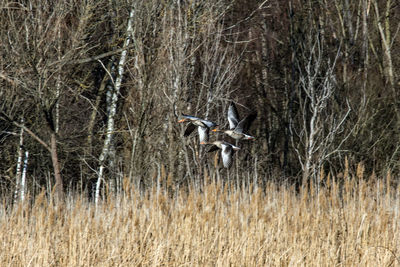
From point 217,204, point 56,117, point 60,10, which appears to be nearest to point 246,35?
point 56,117

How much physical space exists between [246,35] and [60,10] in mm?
7932

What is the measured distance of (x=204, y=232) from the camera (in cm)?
636

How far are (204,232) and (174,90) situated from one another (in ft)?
14.5

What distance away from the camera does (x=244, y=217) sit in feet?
22.1

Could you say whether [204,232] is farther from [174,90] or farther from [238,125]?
[174,90]

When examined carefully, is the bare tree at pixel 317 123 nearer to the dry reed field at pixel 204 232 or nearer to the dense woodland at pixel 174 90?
the dense woodland at pixel 174 90

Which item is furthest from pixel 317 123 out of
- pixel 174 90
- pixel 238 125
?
pixel 238 125

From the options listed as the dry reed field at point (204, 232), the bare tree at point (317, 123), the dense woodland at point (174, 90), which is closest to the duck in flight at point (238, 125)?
the dense woodland at point (174, 90)

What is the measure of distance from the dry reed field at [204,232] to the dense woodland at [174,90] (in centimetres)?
46

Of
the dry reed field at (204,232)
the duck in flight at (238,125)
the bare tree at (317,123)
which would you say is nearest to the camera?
the dry reed field at (204,232)

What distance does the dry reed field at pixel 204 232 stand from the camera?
6.04 metres

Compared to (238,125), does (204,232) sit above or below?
below

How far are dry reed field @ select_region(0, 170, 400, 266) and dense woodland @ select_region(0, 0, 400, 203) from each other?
46cm

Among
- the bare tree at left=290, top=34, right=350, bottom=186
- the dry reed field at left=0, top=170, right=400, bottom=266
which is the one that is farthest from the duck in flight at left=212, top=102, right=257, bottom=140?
the bare tree at left=290, top=34, right=350, bottom=186
